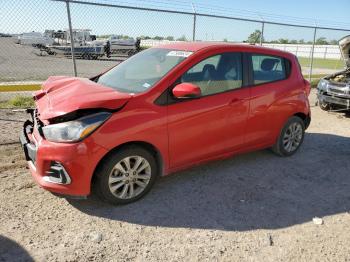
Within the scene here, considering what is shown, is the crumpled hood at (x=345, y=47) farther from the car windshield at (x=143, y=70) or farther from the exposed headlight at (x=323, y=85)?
the car windshield at (x=143, y=70)

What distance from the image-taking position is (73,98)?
3760mm

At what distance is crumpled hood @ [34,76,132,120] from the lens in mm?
3580

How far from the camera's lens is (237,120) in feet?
15.2

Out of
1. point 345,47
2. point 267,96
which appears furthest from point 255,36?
point 267,96

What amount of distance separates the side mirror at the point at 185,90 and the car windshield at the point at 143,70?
0.80 ft

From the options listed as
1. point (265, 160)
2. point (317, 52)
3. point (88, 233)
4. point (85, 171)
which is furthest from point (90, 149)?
point (317, 52)

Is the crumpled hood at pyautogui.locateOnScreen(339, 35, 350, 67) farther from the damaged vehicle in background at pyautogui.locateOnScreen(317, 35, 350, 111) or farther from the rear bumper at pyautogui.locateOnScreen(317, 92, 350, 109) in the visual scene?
the rear bumper at pyautogui.locateOnScreen(317, 92, 350, 109)

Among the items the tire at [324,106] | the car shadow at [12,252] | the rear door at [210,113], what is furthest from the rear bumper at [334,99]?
the car shadow at [12,252]

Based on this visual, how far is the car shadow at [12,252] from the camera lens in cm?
298

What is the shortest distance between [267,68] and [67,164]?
10.2ft

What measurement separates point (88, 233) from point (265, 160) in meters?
3.05

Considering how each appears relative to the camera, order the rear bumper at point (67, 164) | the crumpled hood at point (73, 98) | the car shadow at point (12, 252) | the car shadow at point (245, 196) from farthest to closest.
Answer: the car shadow at point (245, 196) < the crumpled hood at point (73, 98) < the rear bumper at point (67, 164) < the car shadow at point (12, 252)

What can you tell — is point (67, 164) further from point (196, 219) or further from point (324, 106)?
point (324, 106)

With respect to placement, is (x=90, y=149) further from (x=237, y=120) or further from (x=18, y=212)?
(x=237, y=120)
